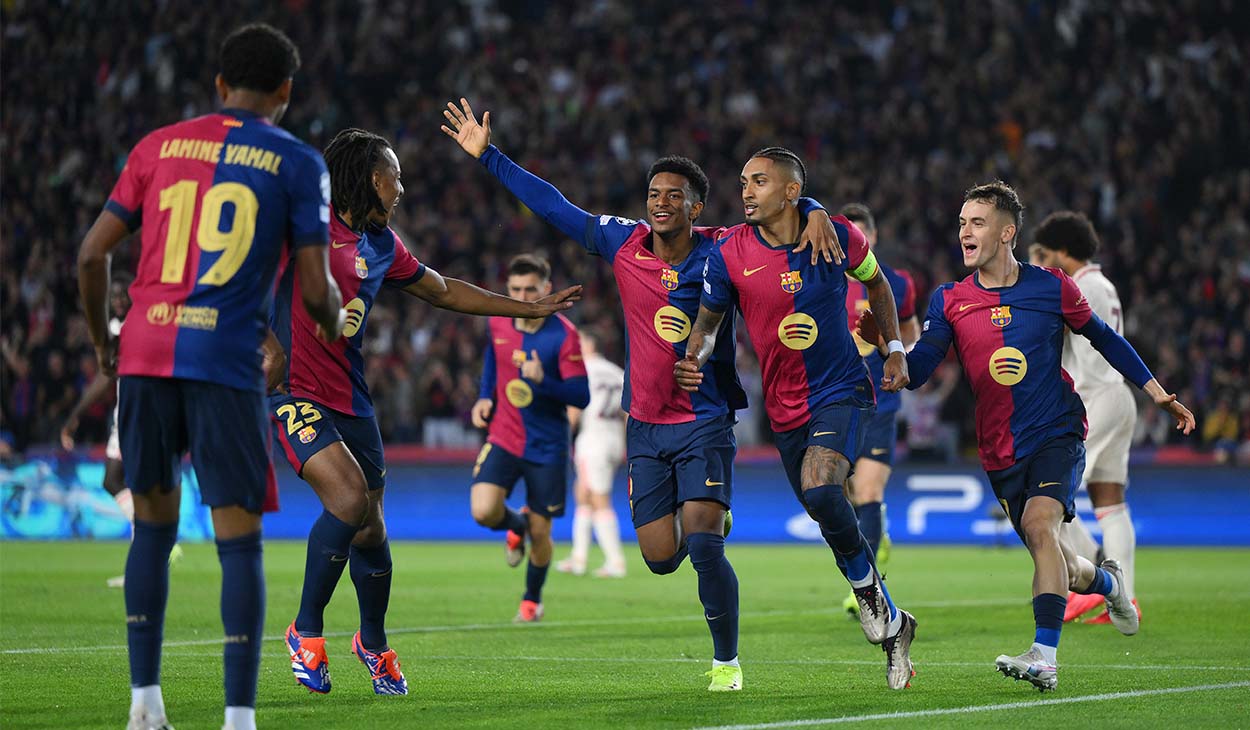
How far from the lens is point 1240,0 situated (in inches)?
1118

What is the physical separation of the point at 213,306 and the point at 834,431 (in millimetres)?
3309

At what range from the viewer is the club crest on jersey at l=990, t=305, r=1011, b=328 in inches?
316

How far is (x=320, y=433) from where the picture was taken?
730cm

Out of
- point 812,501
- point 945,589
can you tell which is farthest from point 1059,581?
point 945,589

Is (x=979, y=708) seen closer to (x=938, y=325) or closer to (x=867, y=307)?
(x=938, y=325)

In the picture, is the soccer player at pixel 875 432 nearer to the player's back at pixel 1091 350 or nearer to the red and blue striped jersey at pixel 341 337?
the player's back at pixel 1091 350

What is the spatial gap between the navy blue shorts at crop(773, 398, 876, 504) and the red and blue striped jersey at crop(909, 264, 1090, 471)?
547 millimetres

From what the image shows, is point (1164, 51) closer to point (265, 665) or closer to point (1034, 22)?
point (1034, 22)

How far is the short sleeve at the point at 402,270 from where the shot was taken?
25.5 feet

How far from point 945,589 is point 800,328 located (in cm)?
714

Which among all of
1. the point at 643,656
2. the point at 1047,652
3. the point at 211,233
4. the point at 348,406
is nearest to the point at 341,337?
the point at 348,406

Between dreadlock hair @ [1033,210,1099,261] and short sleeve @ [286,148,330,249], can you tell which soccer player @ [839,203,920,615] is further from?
short sleeve @ [286,148,330,249]

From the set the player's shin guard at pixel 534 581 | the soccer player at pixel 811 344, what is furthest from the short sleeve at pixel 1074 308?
the player's shin guard at pixel 534 581

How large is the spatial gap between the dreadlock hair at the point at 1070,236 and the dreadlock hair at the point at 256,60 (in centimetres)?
683
